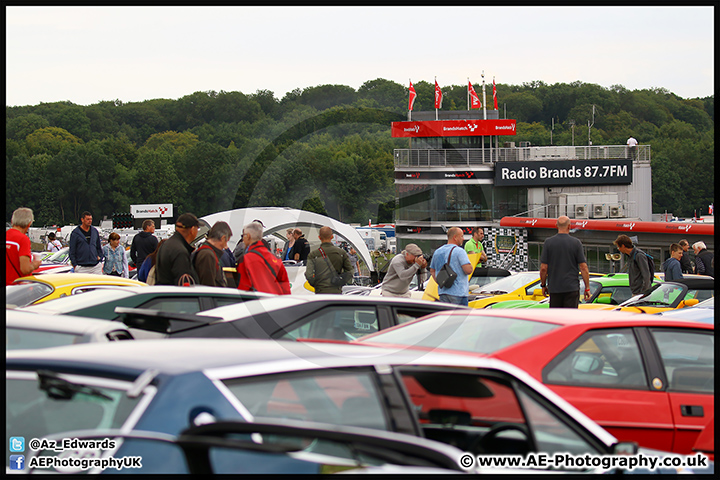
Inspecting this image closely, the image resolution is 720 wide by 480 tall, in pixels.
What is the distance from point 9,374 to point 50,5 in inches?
93.0

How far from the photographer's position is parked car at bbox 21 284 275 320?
5738 mm

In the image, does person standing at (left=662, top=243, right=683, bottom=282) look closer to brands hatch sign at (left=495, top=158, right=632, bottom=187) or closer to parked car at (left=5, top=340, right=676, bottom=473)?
parked car at (left=5, top=340, right=676, bottom=473)

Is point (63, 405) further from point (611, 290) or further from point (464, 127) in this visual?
point (464, 127)

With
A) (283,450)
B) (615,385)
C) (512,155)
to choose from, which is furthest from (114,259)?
(512,155)

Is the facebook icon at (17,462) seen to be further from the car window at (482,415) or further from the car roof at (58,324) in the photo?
the car roof at (58,324)

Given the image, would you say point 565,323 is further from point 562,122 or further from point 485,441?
point 562,122

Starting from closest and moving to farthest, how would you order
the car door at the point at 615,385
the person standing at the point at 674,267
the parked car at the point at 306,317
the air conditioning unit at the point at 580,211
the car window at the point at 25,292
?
the car door at the point at 615,385 < the parked car at the point at 306,317 < the car window at the point at 25,292 < the person standing at the point at 674,267 < the air conditioning unit at the point at 580,211

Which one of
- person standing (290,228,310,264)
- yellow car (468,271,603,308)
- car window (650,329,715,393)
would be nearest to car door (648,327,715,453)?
car window (650,329,715,393)

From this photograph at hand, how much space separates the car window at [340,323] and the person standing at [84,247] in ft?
31.8

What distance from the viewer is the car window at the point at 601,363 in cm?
448

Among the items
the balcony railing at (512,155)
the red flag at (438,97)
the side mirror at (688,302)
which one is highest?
the red flag at (438,97)

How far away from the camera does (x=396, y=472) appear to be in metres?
2.19

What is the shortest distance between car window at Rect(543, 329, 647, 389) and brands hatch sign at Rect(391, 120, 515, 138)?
42382 mm

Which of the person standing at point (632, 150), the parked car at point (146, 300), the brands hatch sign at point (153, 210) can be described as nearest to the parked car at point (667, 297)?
the parked car at point (146, 300)
